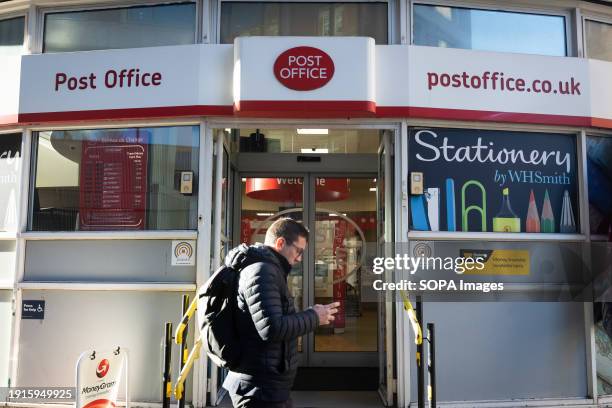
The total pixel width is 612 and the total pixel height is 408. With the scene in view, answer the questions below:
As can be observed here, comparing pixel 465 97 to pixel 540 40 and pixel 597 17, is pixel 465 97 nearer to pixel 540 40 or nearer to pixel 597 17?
pixel 540 40

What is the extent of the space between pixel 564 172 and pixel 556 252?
2.43 ft

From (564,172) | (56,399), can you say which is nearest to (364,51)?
(564,172)

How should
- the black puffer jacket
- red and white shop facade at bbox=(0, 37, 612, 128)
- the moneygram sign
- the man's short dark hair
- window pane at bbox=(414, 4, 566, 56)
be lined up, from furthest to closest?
window pane at bbox=(414, 4, 566, 56) → red and white shop facade at bbox=(0, 37, 612, 128) → the moneygram sign → the man's short dark hair → the black puffer jacket

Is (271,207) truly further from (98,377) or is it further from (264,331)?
(264,331)

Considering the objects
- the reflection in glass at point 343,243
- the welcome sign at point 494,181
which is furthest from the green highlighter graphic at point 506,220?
the reflection in glass at point 343,243

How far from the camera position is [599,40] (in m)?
5.41

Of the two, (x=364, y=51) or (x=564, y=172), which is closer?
(x=364, y=51)

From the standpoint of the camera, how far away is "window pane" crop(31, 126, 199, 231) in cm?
495

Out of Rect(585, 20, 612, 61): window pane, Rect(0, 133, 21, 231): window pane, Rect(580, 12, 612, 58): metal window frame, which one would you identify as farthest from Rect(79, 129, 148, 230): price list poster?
Rect(585, 20, 612, 61): window pane

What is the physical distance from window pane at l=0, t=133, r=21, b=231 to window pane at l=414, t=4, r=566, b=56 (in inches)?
151

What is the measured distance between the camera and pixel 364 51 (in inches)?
186

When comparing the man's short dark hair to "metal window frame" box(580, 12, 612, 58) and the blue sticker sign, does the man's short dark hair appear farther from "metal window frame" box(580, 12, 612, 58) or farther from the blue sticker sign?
"metal window frame" box(580, 12, 612, 58)

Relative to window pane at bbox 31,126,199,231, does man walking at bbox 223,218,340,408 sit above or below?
below

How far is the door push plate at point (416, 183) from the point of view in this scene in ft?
15.9
